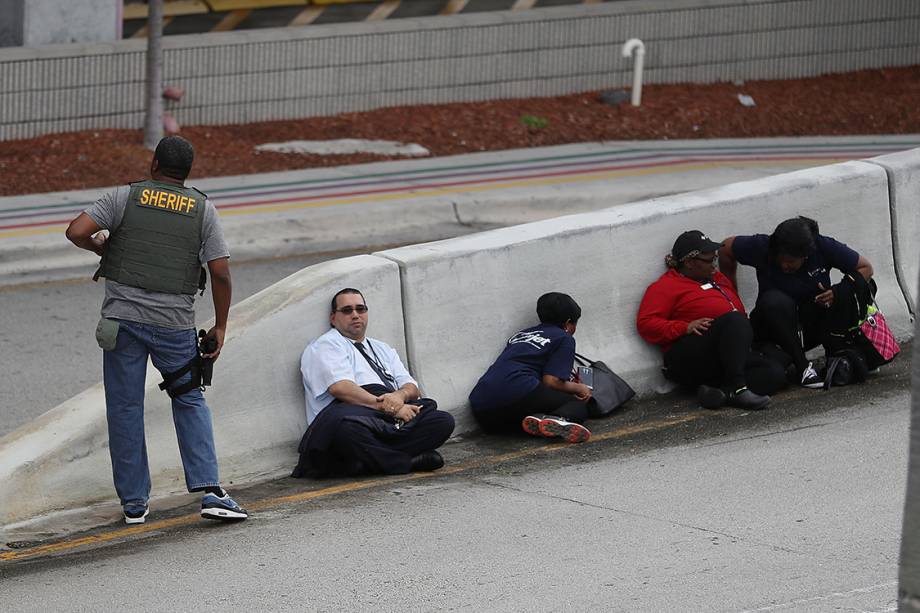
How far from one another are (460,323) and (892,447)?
8.25 feet

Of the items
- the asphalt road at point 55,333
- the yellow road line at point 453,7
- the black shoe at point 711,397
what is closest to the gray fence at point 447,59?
the yellow road line at point 453,7

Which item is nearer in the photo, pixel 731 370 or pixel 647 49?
pixel 731 370

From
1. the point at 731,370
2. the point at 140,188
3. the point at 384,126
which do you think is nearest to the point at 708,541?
the point at 731,370

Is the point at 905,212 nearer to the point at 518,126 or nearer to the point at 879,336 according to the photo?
the point at 879,336

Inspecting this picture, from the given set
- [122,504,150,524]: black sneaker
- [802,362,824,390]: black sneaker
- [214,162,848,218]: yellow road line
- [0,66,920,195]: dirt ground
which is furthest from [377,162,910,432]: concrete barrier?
[0,66,920,195]: dirt ground

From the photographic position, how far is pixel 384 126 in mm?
17016

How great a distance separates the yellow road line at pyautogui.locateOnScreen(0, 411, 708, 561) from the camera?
7.16 metres

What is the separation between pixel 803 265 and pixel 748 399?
3.51 ft

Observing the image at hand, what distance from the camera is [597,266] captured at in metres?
9.57

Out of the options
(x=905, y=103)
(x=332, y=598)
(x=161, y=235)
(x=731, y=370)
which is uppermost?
(x=905, y=103)

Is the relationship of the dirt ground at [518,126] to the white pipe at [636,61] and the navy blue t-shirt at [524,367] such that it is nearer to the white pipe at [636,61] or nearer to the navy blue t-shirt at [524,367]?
the white pipe at [636,61]

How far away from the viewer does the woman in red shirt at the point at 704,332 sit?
30.2ft

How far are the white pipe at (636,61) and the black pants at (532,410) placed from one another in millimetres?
9316

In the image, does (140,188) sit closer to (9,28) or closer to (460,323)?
(460,323)
